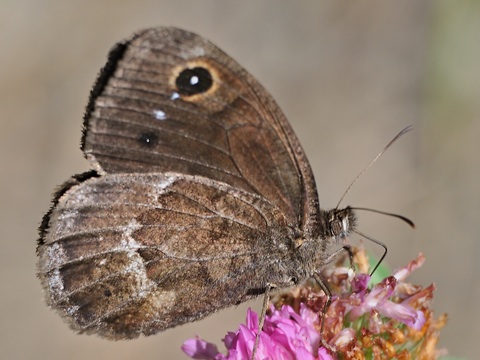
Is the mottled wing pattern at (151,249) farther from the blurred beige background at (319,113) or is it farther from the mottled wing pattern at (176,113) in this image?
the blurred beige background at (319,113)

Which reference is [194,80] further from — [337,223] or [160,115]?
[337,223]

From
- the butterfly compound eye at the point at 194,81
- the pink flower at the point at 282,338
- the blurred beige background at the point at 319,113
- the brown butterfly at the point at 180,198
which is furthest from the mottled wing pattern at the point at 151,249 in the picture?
the blurred beige background at the point at 319,113

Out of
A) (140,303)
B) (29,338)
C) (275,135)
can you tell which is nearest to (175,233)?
(140,303)

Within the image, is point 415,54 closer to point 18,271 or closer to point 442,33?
point 442,33

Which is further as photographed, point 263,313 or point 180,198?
point 180,198

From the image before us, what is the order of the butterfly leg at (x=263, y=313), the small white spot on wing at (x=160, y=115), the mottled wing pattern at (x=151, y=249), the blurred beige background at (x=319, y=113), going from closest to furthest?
1. the butterfly leg at (x=263, y=313)
2. the mottled wing pattern at (x=151, y=249)
3. the small white spot on wing at (x=160, y=115)
4. the blurred beige background at (x=319, y=113)

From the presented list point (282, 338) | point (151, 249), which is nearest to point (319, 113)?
point (151, 249)

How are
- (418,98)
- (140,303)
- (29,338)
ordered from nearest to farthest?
(140,303) → (29,338) → (418,98)
